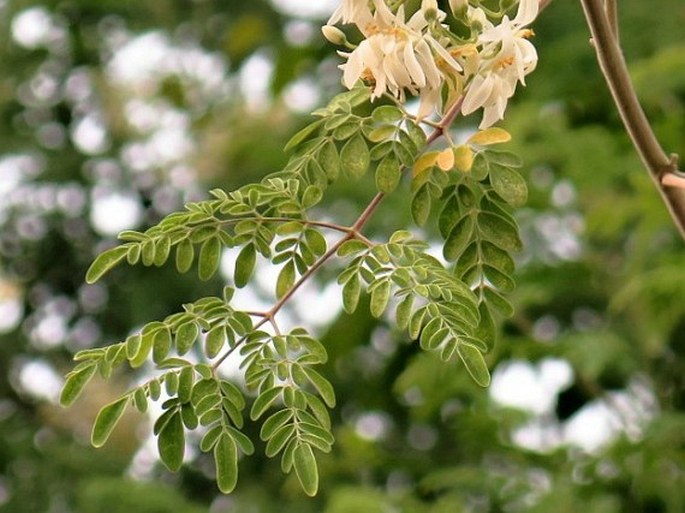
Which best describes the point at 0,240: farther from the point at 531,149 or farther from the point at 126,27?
the point at 531,149

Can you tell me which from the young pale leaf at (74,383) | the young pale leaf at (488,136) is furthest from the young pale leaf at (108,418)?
the young pale leaf at (488,136)

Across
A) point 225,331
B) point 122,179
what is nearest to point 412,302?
point 225,331

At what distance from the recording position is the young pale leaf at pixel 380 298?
827 mm

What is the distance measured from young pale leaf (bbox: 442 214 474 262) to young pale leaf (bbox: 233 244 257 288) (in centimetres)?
10

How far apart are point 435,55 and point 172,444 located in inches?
9.0

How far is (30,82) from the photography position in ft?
13.0

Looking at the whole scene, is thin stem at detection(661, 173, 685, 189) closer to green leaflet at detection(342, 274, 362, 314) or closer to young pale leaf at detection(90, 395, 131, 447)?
green leaflet at detection(342, 274, 362, 314)

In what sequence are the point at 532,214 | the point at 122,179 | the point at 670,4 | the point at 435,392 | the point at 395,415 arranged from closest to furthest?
1. the point at 435,392
2. the point at 532,214
3. the point at 670,4
4. the point at 395,415
5. the point at 122,179

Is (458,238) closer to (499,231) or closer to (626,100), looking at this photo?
(499,231)

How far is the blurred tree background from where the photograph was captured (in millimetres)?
2463

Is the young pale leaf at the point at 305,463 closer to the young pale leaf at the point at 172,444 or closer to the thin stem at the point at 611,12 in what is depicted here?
the young pale leaf at the point at 172,444

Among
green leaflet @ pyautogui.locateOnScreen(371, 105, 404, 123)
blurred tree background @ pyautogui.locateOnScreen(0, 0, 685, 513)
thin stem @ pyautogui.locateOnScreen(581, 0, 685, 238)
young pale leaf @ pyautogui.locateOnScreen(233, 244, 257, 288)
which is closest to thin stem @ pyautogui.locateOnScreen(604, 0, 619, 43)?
thin stem @ pyautogui.locateOnScreen(581, 0, 685, 238)

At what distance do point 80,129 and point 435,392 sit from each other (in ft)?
5.70

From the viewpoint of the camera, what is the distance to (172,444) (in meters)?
0.81
